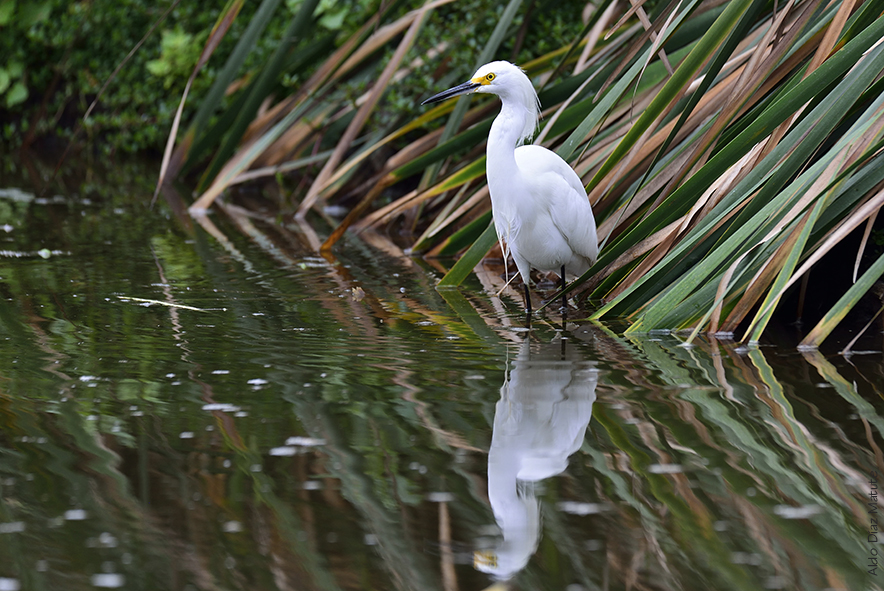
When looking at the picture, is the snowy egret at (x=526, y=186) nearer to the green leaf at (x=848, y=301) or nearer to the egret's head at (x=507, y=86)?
the egret's head at (x=507, y=86)

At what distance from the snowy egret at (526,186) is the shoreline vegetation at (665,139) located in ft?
0.39

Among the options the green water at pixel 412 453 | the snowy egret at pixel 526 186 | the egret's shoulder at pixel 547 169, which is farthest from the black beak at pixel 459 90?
the green water at pixel 412 453

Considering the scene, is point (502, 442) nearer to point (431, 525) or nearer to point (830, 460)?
point (431, 525)

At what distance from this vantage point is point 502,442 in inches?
95.0

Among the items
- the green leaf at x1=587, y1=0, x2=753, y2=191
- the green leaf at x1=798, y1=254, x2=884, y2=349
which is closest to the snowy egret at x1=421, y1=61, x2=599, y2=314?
the green leaf at x1=587, y1=0, x2=753, y2=191

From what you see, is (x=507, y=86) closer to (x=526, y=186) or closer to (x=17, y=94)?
(x=526, y=186)

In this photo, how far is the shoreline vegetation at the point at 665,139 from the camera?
2982 mm

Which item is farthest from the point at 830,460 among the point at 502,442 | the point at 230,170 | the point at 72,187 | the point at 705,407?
the point at 72,187

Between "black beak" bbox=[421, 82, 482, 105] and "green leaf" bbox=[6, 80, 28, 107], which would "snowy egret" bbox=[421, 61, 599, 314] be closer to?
"black beak" bbox=[421, 82, 482, 105]

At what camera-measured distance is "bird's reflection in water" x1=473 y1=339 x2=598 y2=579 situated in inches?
74.6

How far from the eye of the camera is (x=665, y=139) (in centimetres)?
363

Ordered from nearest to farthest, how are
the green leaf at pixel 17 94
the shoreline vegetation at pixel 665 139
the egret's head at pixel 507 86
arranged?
the shoreline vegetation at pixel 665 139 < the egret's head at pixel 507 86 < the green leaf at pixel 17 94

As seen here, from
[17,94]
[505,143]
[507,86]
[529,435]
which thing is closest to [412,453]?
[529,435]

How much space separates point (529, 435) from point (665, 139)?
1.66 metres
